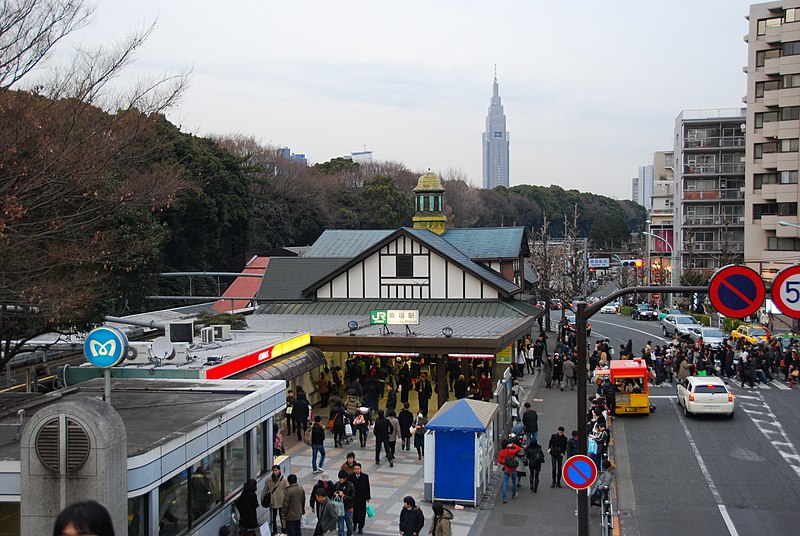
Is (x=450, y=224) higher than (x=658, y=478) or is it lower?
higher

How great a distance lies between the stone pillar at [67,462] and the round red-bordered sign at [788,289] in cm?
896

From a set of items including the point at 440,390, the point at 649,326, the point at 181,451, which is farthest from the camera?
the point at 649,326

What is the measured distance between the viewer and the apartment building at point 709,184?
6438cm

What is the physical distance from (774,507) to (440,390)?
460 inches

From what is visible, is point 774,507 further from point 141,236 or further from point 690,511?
point 141,236

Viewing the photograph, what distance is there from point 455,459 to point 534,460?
6.23 ft

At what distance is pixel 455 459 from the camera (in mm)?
16375

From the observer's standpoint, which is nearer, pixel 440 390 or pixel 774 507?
pixel 774 507

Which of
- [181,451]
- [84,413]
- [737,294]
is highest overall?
[737,294]

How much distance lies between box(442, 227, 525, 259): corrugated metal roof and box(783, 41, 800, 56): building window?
2358 cm

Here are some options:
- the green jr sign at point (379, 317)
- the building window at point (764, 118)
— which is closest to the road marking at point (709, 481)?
the green jr sign at point (379, 317)

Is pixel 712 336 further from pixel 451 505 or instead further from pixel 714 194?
pixel 714 194

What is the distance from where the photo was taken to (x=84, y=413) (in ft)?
31.7

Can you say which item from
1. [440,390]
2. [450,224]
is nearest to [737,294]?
[440,390]
